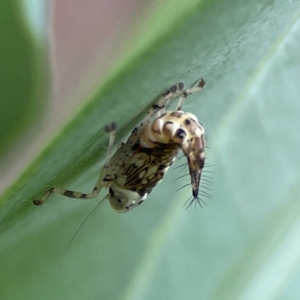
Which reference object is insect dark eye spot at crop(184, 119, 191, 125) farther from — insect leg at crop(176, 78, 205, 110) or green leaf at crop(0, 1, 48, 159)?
green leaf at crop(0, 1, 48, 159)

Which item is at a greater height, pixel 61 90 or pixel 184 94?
pixel 184 94

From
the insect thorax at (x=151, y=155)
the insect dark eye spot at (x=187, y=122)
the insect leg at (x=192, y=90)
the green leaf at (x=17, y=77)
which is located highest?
the insect leg at (x=192, y=90)

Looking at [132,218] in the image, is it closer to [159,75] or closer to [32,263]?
[32,263]

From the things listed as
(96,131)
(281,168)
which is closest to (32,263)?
(96,131)

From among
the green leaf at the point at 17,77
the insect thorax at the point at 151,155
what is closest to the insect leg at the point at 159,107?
the insect thorax at the point at 151,155

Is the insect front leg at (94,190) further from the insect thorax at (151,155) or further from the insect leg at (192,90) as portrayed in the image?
the insect leg at (192,90)

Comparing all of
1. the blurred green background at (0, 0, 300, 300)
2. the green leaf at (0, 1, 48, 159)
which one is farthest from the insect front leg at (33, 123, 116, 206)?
the green leaf at (0, 1, 48, 159)

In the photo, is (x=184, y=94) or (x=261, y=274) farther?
(x=261, y=274)
